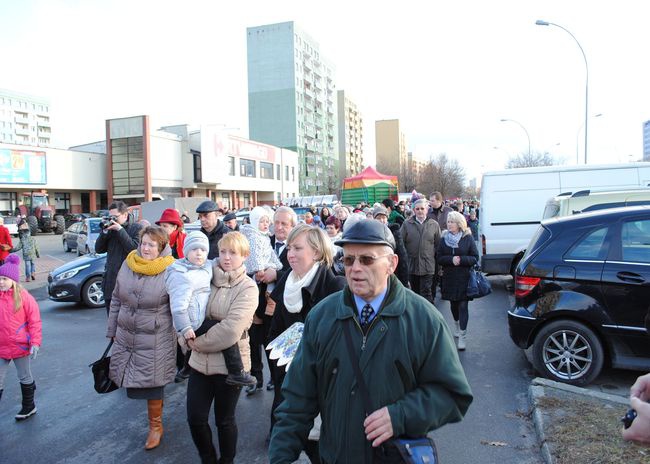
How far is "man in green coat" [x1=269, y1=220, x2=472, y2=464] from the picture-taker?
176 centimetres

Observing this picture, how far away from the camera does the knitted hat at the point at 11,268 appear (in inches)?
175

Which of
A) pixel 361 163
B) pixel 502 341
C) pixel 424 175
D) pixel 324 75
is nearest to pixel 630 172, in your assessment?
pixel 502 341

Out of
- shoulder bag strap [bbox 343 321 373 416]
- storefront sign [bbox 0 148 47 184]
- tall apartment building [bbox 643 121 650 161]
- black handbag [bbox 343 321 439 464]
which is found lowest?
black handbag [bbox 343 321 439 464]

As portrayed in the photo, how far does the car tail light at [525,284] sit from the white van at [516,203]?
464 cm

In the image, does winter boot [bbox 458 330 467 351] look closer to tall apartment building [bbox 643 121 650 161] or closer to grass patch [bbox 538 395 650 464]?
grass patch [bbox 538 395 650 464]

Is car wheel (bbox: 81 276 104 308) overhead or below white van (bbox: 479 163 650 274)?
below

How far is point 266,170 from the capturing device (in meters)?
58.6

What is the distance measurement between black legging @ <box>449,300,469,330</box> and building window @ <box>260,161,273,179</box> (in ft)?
171

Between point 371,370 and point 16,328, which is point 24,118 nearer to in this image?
point 16,328

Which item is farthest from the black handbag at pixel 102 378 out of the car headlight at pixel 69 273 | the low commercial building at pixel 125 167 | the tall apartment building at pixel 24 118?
the tall apartment building at pixel 24 118

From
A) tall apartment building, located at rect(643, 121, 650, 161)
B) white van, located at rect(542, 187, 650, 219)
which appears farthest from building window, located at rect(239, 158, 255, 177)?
tall apartment building, located at rect(643, 121, 650, 161)

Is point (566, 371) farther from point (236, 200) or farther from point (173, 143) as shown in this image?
point (236, 200)

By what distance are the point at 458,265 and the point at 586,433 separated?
2.88 metres

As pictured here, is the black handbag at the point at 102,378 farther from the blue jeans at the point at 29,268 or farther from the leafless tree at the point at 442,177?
the leafless tree at the point at 442,177
